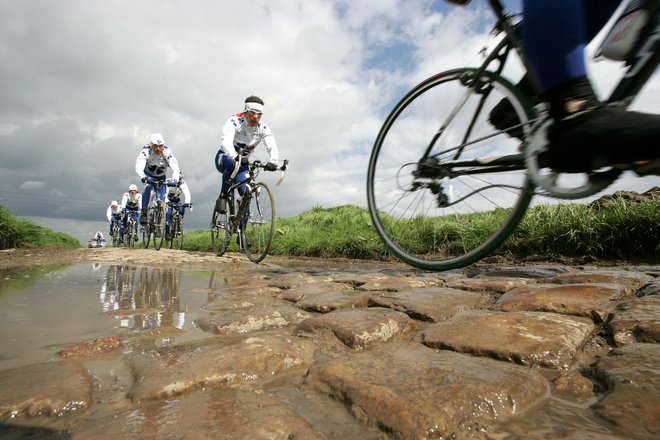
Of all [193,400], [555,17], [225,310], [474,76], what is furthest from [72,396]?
[474,76]

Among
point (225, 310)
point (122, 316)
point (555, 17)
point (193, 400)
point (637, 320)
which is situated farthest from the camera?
point (225, 310)

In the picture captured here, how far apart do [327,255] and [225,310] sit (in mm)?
5452

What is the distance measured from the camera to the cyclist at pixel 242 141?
637 cm

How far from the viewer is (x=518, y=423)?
0.75m

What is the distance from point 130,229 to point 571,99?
1760 cm

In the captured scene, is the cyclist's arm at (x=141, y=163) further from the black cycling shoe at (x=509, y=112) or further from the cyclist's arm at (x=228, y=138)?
the black cycling shoe at (x=509, y=112)

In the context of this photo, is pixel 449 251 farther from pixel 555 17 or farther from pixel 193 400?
pixel 193 400

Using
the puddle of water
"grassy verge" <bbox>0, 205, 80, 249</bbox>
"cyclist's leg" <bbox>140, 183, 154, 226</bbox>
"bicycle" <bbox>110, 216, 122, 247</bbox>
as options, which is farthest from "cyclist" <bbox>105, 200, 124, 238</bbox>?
the puddle of water

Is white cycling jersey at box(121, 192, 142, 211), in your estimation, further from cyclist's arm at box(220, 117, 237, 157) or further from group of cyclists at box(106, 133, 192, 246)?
cyclist's arm at box(220, 117, 237, 157)

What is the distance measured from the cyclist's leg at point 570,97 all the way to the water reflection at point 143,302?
1734 millimetres

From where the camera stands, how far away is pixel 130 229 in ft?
53.0

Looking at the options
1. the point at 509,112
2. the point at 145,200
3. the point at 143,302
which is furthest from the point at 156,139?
the point at 509,112

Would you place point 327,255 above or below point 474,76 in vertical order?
below

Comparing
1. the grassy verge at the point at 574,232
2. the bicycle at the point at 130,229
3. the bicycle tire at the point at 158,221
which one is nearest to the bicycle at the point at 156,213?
the bicycle tire at the point at 158,221
